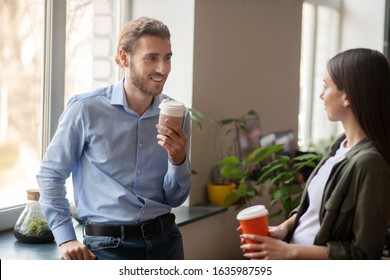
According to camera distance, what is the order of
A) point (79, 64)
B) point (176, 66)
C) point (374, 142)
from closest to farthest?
point (374, 142) < point (79, 64) < point (176, 66)

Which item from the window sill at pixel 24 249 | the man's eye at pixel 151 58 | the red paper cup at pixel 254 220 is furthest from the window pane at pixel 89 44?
the red paper cup at pixel 254 220

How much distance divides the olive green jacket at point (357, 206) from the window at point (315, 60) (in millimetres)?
4332

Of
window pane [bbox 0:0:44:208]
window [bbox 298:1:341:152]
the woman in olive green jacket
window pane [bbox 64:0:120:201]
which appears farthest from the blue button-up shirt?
window [bbox 298:1:341:152]

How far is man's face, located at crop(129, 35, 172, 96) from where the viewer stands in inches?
A: 75.0

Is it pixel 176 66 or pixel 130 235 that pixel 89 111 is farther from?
pixel 176 66

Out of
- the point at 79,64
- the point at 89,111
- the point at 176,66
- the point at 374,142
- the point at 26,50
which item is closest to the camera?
the point at 374,142

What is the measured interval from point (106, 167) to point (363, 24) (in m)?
5.15

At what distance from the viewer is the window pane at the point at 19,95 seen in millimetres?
2600

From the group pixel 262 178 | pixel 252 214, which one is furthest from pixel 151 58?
pixel 262 178

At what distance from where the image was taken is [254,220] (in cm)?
151

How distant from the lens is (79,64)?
3045mm
